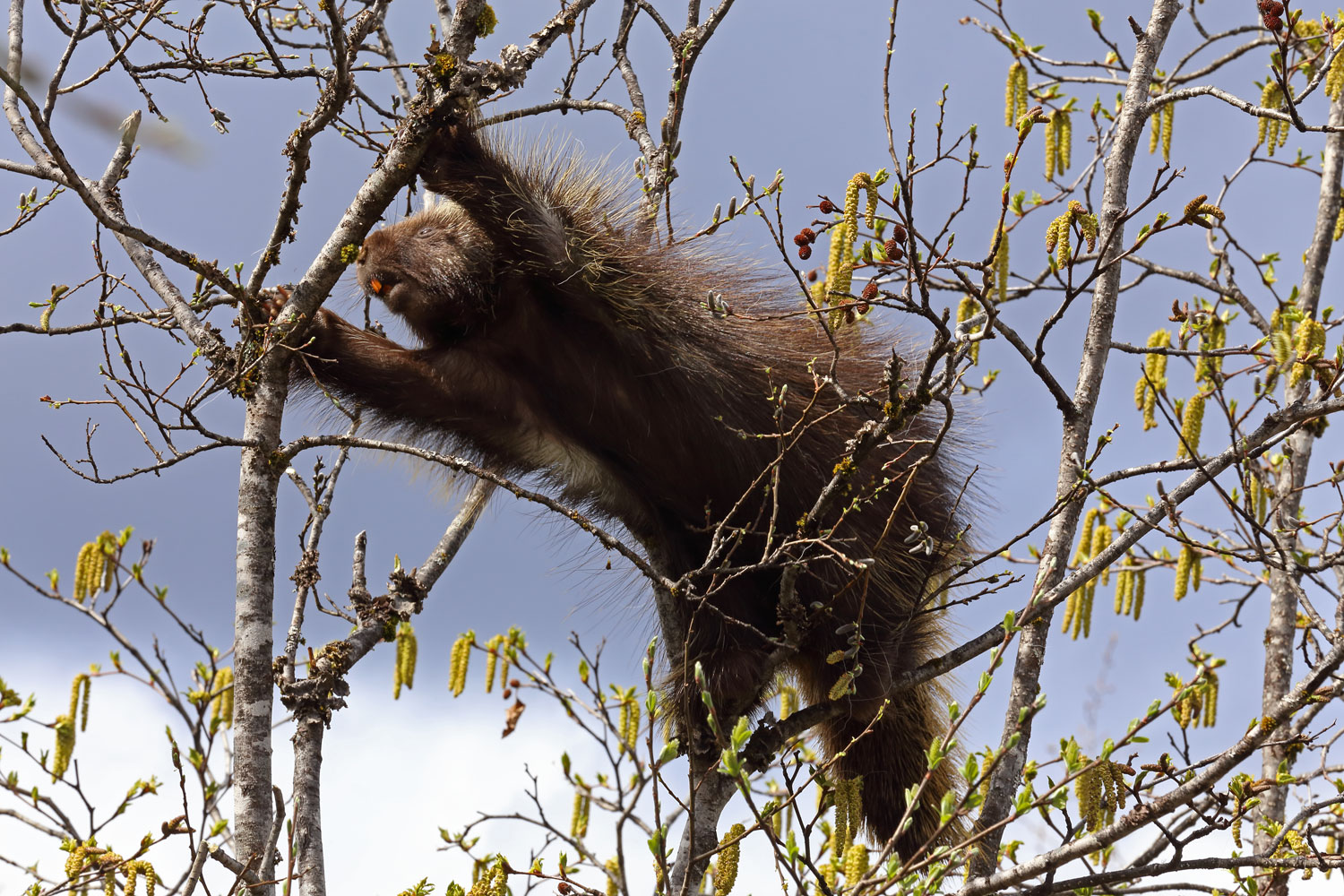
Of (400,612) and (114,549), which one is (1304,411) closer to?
(400,612)

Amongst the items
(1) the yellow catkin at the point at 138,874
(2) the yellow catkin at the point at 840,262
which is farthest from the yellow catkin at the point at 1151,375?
(1) the yellow catkin at the point at 138,874

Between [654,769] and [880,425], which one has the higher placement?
[880,425]

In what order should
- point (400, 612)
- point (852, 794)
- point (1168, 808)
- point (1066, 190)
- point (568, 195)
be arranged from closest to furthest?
point (1168, 808)
point (852, 794)
point (400, 612)
point (568, 195)
point (1066, 190)

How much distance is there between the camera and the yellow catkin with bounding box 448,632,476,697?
4699 millimetres

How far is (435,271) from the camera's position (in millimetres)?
4113

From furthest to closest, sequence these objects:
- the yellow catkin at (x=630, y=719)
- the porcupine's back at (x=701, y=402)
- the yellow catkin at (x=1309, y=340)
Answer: the yellow catkin at (x=630, y=719) → the yellow catkin at (x=1309, y=340) → the porcupine's back at (x=701, y=402)

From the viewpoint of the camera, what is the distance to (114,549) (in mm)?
4551

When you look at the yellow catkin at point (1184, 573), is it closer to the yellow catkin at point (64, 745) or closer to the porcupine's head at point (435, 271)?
the porcupine's head at point (435, 271)

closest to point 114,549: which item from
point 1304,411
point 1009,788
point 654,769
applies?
point 654,769

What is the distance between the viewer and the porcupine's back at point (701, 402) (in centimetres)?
389

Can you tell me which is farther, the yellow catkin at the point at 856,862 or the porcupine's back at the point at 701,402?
the porcupine's back at the point at 701,402

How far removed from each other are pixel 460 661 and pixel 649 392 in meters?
1.54

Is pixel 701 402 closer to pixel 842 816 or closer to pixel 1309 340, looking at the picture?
pixel 842 816

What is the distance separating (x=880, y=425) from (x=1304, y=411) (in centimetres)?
126
